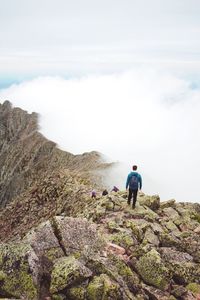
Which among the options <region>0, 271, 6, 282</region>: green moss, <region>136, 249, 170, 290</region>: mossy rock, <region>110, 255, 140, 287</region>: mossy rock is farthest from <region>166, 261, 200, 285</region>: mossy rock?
<region>0, 271, 6, 282</region>: green moss

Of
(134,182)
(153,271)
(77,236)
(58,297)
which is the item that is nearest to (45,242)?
(77,236)

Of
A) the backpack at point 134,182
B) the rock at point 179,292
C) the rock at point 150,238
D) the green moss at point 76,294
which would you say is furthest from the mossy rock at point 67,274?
the backpack at point 134,182

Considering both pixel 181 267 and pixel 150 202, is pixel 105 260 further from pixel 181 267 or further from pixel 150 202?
pixel 150 202

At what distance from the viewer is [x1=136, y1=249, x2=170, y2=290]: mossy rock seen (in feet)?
82.8

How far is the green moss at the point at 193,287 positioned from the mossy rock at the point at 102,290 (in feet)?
19.7

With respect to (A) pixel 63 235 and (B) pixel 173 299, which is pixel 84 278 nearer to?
(A) pixel 63 235

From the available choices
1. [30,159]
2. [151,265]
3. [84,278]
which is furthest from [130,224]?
[30,159]

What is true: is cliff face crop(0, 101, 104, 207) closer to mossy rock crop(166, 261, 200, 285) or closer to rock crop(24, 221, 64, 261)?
mossy rock crop(166, 261, 200, 285)

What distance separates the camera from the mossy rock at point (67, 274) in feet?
70.1

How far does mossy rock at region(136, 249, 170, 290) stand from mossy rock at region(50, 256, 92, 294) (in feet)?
15.2

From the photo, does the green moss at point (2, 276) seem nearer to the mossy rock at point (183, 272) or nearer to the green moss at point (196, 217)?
the mossy rock at point (183, 272)

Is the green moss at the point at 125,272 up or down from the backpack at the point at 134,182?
down

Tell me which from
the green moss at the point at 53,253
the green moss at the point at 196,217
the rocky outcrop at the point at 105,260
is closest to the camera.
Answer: the rocky outcrop at the point at 105,260

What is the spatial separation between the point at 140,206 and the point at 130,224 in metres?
5.24
